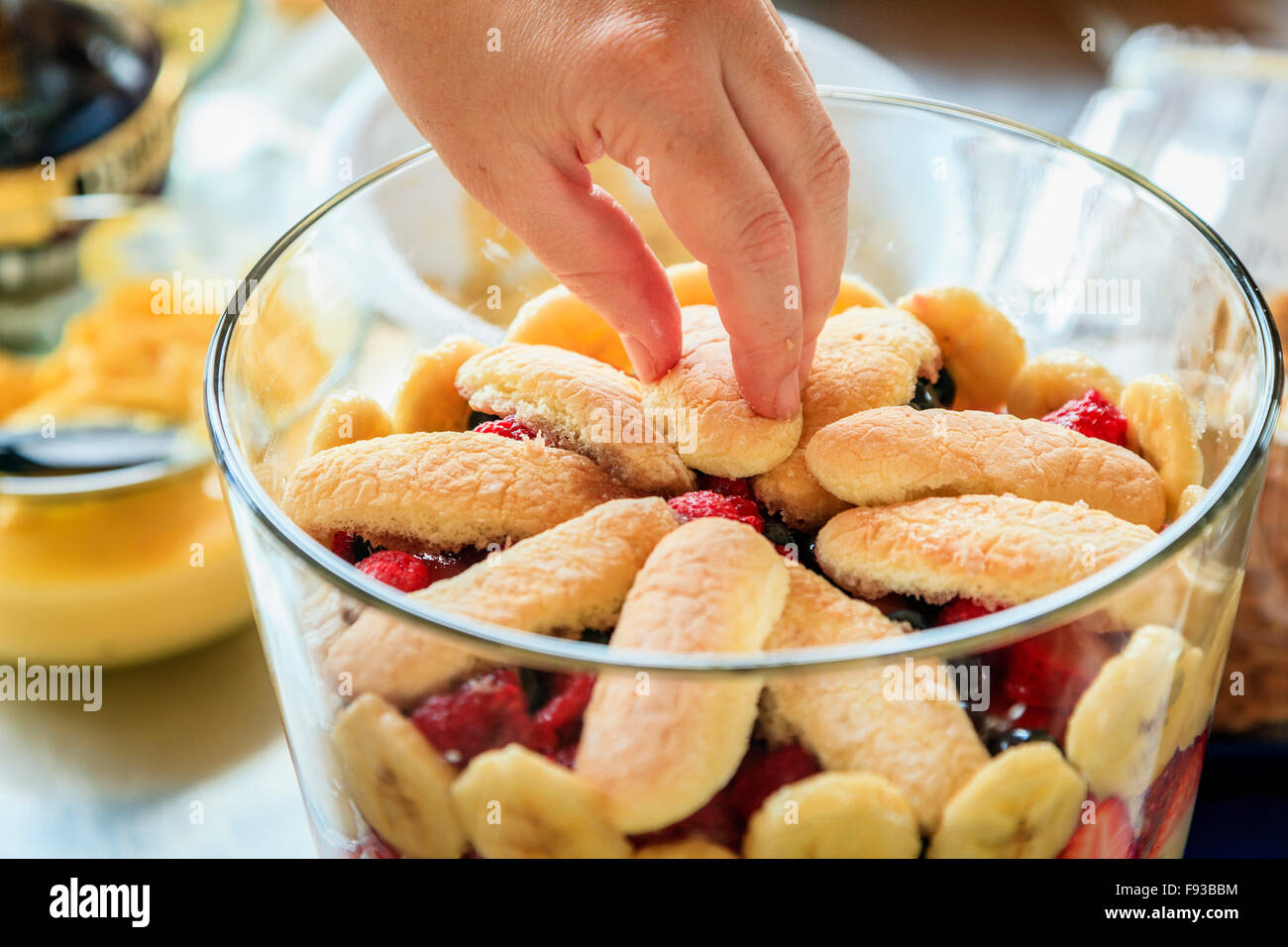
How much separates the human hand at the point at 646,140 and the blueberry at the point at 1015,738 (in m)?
0.17

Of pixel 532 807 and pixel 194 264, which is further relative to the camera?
pixel 194 264

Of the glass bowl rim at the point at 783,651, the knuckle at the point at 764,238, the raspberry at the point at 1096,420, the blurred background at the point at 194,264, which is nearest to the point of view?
the glass bowl rim at the point at 783,651

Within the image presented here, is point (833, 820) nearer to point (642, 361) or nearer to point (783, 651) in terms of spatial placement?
point (783, 651)

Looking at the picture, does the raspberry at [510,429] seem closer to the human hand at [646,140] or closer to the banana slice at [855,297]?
the human hand at [646,140]

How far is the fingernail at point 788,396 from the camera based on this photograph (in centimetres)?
52

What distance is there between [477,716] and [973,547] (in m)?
0.19

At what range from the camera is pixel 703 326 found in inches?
23.1

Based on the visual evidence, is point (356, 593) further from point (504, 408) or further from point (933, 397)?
point (933, 397)

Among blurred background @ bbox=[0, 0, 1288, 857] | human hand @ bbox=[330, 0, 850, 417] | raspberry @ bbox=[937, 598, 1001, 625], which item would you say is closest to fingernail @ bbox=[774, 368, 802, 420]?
human hand @ bbox=[330, 0, 850, 417]

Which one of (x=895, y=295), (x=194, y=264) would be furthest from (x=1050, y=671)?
(x=194, y=264)

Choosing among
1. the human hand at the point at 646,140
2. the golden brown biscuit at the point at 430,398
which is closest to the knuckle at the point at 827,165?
the human hand at the point at 646,140

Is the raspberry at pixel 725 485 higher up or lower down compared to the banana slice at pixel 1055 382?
lower down

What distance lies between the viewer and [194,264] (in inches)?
43.8

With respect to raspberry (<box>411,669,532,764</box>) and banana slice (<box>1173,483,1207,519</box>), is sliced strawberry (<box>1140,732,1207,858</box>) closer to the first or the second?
banana slice (<box>1173,483,1207,519</box>)
